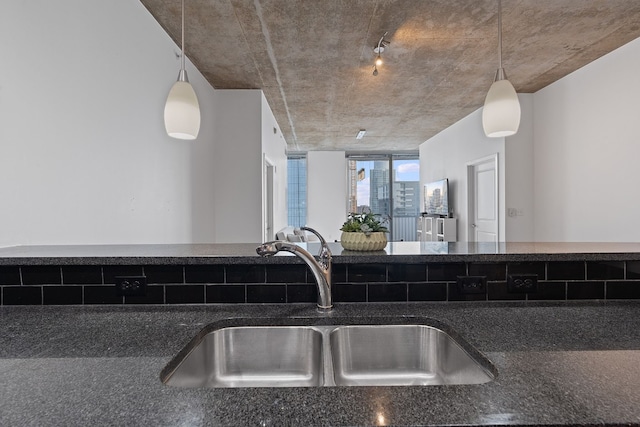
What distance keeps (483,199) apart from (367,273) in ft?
14.6

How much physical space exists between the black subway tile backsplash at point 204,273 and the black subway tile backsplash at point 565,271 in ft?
3.85

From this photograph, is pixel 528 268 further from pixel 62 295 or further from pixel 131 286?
pixel 62 295

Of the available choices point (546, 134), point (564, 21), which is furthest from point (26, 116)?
point (546, 134)

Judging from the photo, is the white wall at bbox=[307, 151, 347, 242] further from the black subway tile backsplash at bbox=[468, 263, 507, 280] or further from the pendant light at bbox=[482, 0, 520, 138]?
the black subway tile backsplash at bbox=[468, 263, 507, 280]

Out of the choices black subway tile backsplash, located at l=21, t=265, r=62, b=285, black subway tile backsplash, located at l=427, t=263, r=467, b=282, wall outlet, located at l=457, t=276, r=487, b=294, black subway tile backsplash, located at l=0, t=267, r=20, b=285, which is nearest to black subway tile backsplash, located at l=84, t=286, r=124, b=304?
black subway tile backsplash, located at l=21, t=265, r=62, b=285

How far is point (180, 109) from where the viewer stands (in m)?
1.64

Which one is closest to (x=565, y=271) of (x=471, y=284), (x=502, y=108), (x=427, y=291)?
(x=471, y=284)

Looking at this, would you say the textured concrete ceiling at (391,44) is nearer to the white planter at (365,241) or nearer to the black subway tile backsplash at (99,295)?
the white planter at (365,241)

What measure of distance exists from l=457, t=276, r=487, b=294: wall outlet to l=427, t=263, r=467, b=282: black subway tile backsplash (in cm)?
2

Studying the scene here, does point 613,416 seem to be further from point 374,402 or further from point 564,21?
point 564,21

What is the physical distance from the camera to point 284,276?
1188 millimetres

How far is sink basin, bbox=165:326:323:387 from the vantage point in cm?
101

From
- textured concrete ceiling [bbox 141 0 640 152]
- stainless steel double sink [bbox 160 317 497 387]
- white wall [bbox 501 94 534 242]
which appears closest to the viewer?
stainless steel double sink [bbox 160 317 497 387]

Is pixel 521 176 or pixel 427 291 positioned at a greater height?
pixel 521 176
